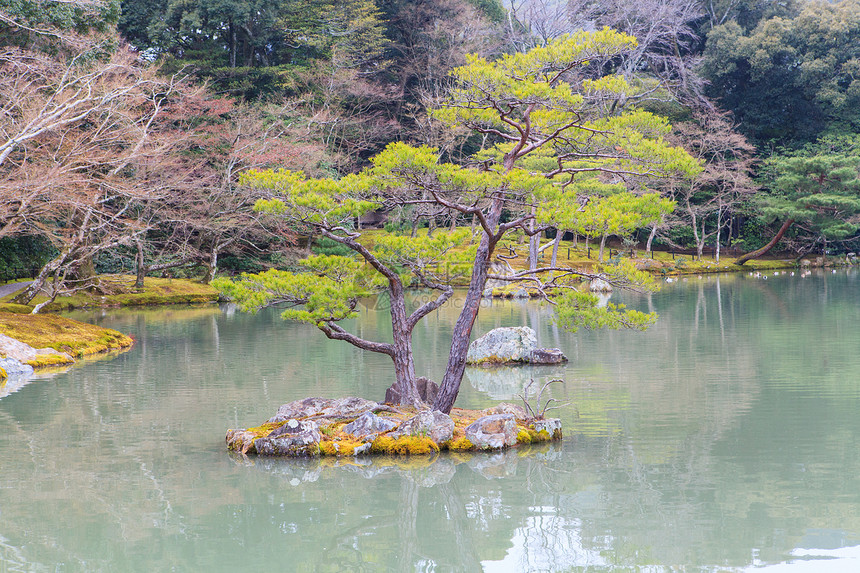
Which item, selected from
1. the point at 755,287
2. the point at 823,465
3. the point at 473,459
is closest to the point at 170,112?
the point at 755,287

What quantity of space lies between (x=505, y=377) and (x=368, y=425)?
4.81 m

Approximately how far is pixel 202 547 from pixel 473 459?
2.98 metres

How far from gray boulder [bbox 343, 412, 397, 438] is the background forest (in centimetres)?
1790

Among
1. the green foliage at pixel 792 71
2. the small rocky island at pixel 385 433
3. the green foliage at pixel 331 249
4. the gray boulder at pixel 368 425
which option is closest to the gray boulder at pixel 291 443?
the small rocky island at pixel 385 433

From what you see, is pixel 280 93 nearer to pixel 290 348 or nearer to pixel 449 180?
pixel 290 348

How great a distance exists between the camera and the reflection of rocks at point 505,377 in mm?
11620

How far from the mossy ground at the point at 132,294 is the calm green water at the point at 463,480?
1126 cm

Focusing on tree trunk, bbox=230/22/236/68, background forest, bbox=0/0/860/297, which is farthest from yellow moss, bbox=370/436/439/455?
tree trunk, bbox=230/22/236/68

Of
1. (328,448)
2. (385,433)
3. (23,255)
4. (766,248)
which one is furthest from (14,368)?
(766,248)

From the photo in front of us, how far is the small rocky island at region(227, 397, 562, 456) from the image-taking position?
8148 millimetres

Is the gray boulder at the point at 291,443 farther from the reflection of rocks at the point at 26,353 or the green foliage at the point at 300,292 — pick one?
the reflection of rocks at the point at 26,353

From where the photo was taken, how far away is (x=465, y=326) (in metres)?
8.48

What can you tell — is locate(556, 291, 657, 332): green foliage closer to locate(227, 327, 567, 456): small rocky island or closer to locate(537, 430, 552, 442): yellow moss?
locate(227, 327, 567, 456): small rocky island

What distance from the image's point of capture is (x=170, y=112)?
27.9m
